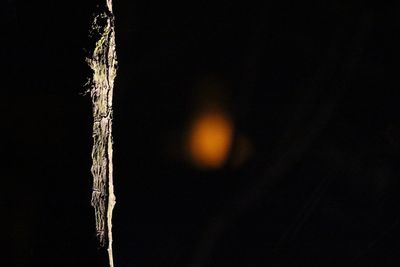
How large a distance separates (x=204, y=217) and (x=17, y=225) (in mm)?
2626

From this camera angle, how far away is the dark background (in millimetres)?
3457

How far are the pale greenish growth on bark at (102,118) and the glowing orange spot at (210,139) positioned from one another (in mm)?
2279

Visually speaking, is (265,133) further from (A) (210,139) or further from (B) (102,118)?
(B) (102,118)

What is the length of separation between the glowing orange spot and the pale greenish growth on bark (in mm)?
2279

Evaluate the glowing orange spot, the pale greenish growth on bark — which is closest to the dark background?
the glowing orange spot

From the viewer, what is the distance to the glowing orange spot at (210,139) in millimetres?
3588

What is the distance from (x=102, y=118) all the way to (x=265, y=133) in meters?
2.57

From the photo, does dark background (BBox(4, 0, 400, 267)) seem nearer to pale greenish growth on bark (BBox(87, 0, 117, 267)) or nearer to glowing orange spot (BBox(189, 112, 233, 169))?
glowing orange spot (BBox(189, 112, 233, 169))

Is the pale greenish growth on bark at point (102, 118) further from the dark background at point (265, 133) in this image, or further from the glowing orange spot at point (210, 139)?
the glowing orange spot at point (210, 139)

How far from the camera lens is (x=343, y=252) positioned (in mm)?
3863

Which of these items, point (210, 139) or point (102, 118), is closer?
point (102, 118)

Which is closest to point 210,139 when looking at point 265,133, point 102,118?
point 265,133

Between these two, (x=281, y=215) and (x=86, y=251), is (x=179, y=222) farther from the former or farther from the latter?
(x=86, y=251)

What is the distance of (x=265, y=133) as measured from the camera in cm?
371
